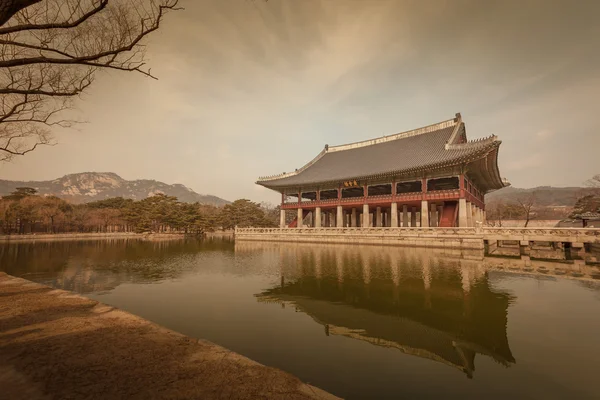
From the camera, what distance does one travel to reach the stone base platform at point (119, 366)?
121 inches

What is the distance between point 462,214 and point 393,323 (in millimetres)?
24407

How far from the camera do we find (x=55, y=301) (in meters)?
6.87

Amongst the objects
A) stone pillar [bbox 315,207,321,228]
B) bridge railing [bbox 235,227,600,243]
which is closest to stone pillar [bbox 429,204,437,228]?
bridge railing [bbox 235,227,600,243]

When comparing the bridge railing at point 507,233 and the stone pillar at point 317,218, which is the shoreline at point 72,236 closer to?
the stone pillar at point 317,218

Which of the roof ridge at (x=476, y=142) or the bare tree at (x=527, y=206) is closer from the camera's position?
the roof ridge at (x=476, y=142)

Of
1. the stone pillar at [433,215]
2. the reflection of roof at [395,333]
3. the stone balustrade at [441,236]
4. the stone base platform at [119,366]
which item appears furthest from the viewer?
the stone pillar at [433,215]

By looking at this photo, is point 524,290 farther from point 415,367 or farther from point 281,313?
point 281,313

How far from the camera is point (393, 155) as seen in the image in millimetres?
36906

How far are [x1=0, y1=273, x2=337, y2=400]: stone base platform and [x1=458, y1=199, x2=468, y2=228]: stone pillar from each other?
28314 mm

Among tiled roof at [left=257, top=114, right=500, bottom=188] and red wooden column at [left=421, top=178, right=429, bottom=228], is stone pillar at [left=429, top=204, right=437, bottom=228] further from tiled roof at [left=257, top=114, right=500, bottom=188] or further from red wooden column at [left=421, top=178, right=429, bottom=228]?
tiled roof at [left=257, top=114, right=500, bottom=188]

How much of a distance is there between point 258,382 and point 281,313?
4.49 meters

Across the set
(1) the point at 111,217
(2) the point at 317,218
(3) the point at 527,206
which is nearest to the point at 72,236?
(1) the point at 111,217

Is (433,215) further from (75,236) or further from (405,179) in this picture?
(75,236)

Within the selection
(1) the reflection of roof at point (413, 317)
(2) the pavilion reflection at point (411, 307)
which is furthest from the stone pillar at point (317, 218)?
(1) the reflection of roof at point (413, 317)
